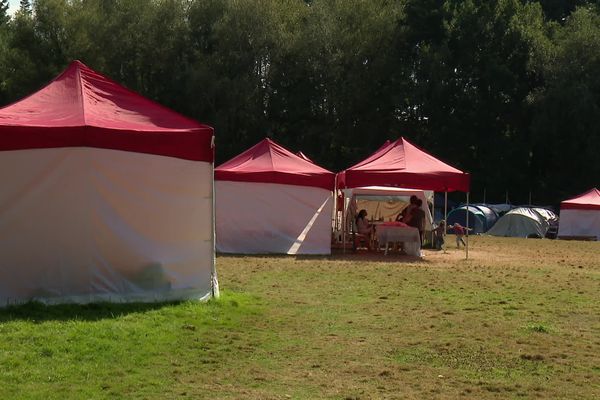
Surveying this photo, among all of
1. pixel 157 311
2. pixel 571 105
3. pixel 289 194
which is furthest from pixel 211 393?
pixel 571 105

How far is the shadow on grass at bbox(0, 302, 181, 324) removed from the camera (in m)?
9.63

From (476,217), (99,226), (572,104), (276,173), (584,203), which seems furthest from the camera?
(572,104)

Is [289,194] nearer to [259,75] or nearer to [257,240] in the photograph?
[257,240]

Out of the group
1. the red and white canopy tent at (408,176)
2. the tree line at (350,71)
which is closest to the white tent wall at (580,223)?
the tree line at (350,71)

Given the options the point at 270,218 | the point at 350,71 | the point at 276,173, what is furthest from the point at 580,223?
the point at 276,173

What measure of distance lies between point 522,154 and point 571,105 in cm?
428

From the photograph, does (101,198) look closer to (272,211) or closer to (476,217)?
(272,211)

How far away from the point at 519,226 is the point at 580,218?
7.92 ft

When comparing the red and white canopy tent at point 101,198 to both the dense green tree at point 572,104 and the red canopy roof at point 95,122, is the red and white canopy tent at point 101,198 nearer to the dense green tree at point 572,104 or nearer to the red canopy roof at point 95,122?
the red canopy roof at point 95,122

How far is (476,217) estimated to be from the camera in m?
38.3

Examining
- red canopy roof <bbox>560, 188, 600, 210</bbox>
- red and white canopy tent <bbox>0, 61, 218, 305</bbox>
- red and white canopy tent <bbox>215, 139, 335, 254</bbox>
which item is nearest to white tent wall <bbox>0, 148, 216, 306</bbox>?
red and white canopy tent <bbox>0, 61, 218, 305</bbox>

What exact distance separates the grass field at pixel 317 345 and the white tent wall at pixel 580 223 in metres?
23.1

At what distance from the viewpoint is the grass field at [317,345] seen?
719cm

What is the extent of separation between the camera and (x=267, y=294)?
510 inches
